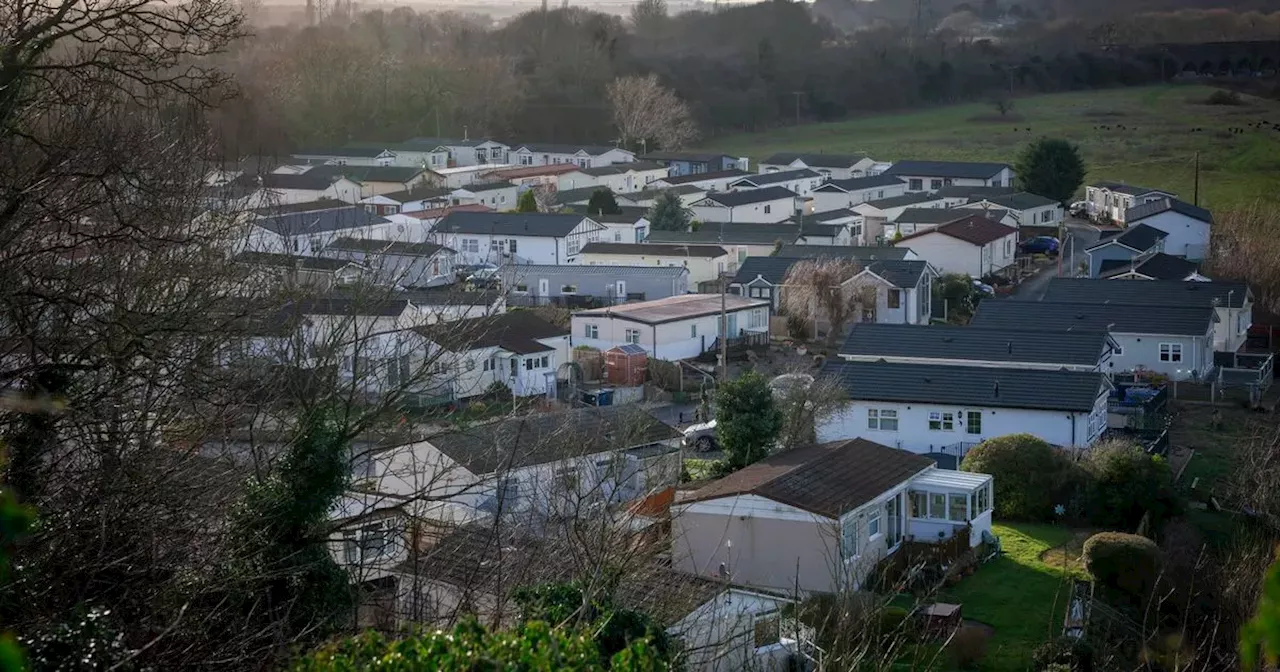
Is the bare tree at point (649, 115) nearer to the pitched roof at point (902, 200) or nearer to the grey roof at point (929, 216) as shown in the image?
the pitched roof at point (902, 200)

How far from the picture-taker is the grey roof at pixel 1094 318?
14.5m

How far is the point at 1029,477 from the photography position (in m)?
10.1

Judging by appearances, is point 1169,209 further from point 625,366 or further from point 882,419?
point 882,419

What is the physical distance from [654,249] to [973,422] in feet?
29.5

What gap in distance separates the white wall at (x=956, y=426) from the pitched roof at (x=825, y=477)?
1.68 meters

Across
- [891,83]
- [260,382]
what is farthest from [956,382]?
[891,83]

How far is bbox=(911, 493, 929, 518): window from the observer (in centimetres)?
948

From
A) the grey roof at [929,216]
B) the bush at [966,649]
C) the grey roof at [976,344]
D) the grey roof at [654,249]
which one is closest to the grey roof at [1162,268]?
the grey roof at [929,216]

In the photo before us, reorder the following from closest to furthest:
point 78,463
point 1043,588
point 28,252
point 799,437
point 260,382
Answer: point 28,252, point 78,463, point 260,382, point 1043,588, point 799,437

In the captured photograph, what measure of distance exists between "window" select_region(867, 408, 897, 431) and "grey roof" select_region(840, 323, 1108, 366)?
1.57 meters

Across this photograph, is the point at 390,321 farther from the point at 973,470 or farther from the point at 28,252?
the point at 28,252

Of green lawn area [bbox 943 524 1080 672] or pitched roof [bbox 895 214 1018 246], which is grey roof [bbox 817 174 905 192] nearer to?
pitched roof [bbox 895 214 1018 246]

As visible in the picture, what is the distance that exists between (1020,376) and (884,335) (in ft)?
6.86

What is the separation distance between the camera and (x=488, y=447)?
7641 mm
